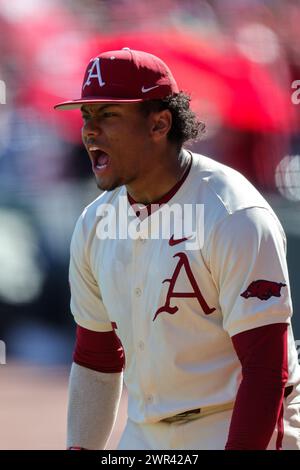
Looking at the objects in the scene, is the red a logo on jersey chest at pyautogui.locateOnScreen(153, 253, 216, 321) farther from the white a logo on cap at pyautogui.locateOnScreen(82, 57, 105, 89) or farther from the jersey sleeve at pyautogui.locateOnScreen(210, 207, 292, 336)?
the white a logo on cap at pyautogui.locateOnScreen(82, 57, 105, 89)

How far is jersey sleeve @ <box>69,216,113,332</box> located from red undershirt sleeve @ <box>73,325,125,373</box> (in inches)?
1.0

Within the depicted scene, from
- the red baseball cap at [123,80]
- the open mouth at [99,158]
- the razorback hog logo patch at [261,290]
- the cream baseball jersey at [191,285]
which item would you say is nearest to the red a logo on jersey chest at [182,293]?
the cream baseball jersey at [191,285]

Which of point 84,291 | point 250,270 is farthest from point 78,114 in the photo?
point 250,270

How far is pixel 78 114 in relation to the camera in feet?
20.7

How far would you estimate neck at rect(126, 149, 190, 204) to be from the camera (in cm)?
274

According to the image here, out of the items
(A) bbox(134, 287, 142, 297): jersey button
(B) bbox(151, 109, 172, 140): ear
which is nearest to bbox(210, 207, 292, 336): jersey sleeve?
(A) bbox(134, 287, 142, 297): jersey button

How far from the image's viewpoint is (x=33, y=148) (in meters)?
6.36

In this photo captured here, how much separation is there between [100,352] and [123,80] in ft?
2.77

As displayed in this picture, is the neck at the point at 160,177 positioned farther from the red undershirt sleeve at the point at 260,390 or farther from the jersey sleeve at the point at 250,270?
the red undershirt sleeve at the point at 260,390

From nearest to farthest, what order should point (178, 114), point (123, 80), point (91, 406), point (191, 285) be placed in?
point (191, 285) < point (123, 80) < point (178, 114) < point (91, 406)

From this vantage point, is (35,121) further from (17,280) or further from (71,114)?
(17,280)

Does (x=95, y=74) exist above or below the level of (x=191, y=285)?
above

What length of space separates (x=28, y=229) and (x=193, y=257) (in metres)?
4.01

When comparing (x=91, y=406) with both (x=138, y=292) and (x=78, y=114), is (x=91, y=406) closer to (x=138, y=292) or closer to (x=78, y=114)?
(x=138, y=292)
